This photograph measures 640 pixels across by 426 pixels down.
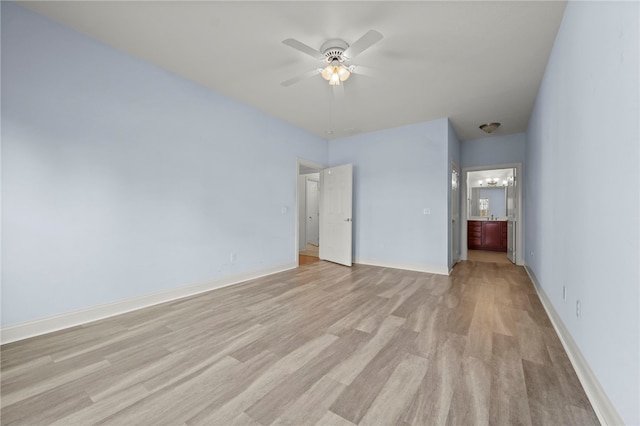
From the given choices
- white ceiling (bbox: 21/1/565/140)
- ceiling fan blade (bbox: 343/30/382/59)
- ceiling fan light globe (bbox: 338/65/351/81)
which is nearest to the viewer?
ceiling fan blade (bbox: 343/30/382/59)

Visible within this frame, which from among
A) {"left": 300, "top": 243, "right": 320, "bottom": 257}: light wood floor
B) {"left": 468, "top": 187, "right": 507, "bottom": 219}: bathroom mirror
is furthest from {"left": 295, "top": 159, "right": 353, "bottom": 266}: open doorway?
{"left": 468, "top": 187, "right": 507, "bottom": 219}: bathroom mirror

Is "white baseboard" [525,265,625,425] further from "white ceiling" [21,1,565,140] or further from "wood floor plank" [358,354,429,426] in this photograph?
"white ceiling" [21,1,565,140]

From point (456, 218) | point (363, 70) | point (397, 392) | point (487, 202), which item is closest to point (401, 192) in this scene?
point (456, 218)

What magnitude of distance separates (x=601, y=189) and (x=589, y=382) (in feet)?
3.66

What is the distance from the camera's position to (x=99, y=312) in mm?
2430

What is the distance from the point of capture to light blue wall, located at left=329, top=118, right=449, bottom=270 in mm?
4363

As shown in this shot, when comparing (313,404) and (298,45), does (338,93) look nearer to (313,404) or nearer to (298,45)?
(298,45)

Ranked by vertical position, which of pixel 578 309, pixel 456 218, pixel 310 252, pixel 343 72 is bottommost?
pixel 310 252

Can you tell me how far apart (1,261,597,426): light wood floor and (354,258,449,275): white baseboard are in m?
1.38

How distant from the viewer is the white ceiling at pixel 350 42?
6.65 ft

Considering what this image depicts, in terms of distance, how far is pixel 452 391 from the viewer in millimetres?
1480

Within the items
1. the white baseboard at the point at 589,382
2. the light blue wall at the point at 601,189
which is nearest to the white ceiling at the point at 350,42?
the light blue wall at the point at 601,189

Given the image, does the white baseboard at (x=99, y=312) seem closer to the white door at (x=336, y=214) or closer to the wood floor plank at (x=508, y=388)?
the white door at (x=336, y=214)

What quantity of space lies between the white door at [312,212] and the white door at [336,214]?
2419 millimetres
